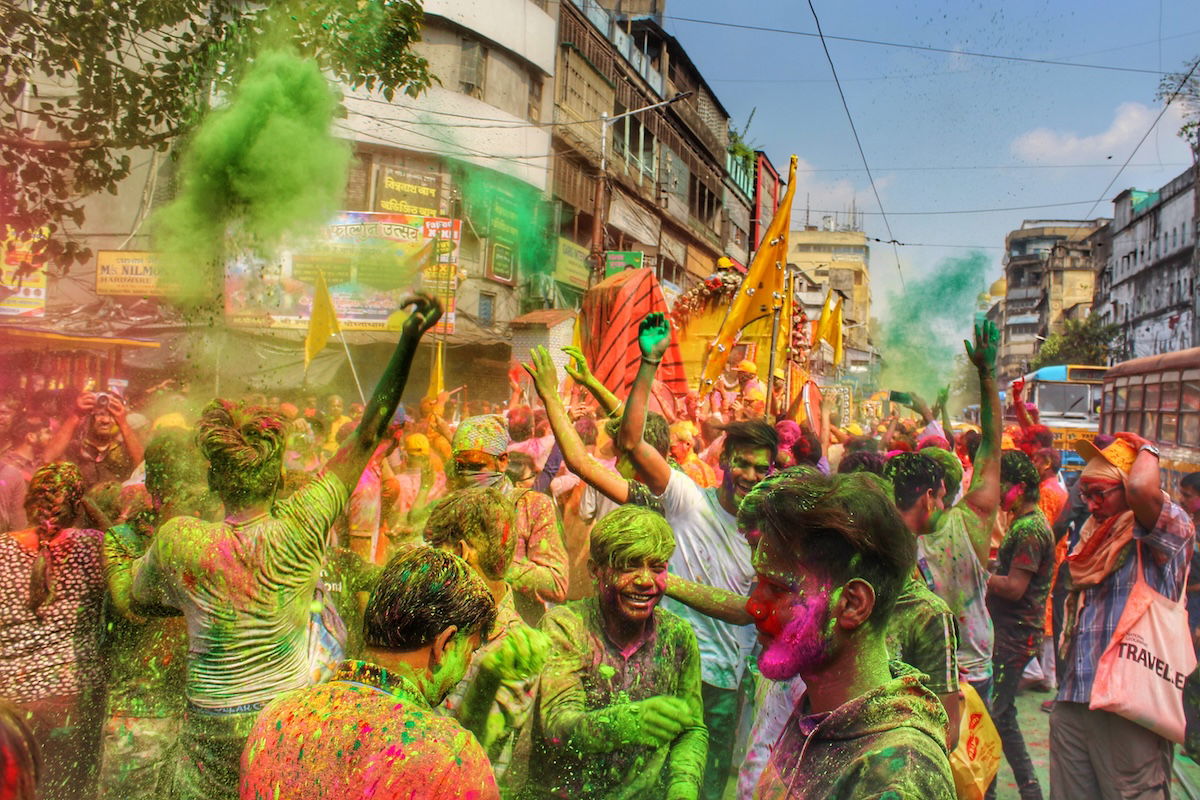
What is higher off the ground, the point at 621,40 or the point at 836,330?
the point at 621,40

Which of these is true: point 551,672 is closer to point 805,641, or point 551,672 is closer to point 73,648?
point 805,641

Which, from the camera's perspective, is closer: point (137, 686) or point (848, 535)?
point (848, 535)

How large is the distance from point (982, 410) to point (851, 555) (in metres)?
1.98

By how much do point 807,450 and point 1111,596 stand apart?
159cm

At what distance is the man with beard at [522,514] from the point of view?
11.1 ft

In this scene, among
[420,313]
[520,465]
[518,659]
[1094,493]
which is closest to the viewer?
[518,659]

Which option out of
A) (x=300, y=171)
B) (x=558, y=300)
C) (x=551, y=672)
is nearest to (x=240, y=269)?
(x=300, y=171)

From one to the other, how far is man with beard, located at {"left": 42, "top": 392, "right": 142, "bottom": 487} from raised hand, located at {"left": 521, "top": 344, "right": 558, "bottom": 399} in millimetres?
3199

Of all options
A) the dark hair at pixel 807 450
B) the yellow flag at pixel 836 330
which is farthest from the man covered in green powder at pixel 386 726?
the yellow flag at pixel 836 330

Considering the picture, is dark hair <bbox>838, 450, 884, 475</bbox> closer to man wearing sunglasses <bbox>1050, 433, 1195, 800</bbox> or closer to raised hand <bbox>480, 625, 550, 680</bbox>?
man wearing sunglasses <bbox>1050, 433, 1195, 800</bbox>

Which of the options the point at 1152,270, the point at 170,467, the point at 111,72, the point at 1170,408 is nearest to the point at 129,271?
the point at 111,72

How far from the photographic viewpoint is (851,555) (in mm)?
1634

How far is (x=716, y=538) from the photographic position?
3443 mm

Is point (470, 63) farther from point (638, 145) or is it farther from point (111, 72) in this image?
point (111, 72)
